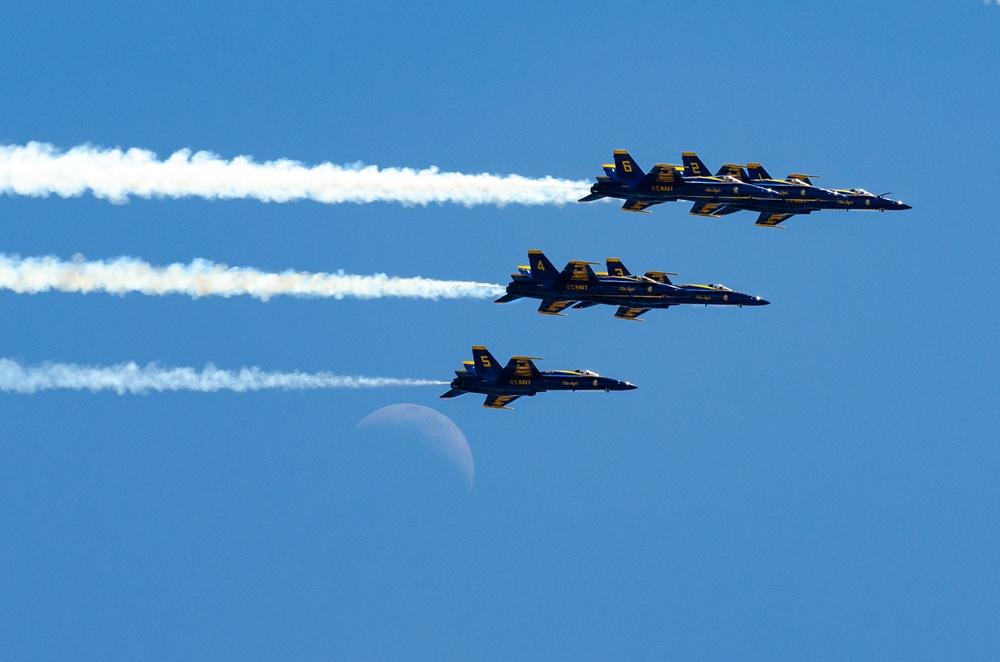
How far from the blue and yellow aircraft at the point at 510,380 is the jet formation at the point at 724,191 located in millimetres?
11825

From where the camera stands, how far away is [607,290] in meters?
109

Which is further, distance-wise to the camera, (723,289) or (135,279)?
(723,289)

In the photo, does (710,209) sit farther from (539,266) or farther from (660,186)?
(539,266)

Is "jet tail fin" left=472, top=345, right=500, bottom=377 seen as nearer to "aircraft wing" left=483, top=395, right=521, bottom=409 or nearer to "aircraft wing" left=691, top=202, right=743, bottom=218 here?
"aircraft wing" left=483, top=395, right=521, bottom=409

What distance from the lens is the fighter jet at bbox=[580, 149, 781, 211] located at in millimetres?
106062

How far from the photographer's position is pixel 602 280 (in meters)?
108

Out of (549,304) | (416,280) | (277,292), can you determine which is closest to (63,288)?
(277,292)

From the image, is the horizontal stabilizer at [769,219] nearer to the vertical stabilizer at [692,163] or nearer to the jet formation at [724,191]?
the jet formation at [724,191]

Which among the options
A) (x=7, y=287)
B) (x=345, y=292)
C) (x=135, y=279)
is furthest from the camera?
(x=345, y=292)

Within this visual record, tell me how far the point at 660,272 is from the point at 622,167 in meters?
8.63

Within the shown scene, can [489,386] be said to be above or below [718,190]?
below

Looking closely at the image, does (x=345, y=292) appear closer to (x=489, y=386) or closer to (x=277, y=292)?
(x=277, y=292)

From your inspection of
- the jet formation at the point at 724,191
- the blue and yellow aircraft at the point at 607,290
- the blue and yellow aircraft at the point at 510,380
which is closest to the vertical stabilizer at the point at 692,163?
the jet formation at the point at 724,191

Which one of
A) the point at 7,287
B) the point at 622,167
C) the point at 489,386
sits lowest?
the point at 489,386
